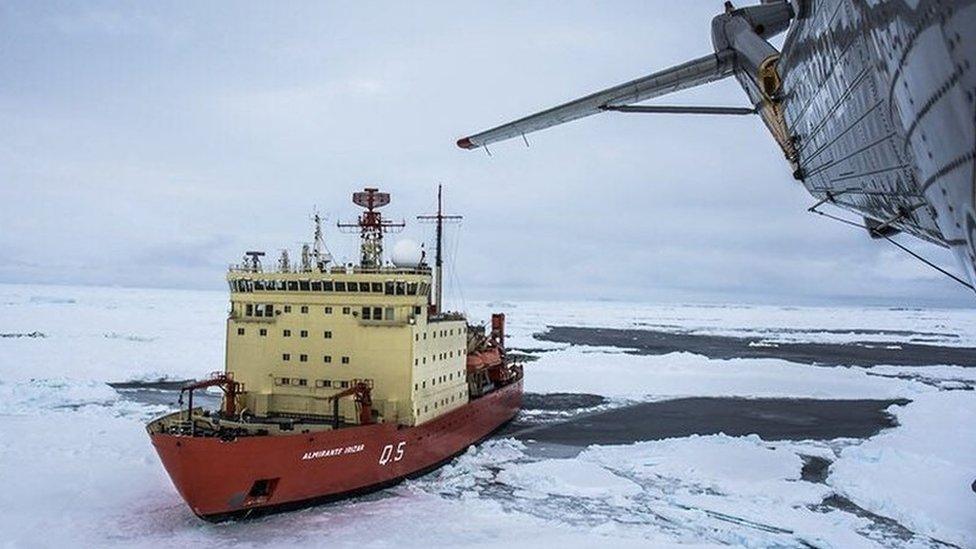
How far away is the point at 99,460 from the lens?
17328 millimetres


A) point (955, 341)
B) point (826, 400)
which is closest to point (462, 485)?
point (826, 400)

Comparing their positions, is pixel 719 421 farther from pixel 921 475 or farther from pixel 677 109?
pixel 677 109

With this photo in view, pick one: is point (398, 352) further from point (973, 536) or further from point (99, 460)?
point (973, 536)

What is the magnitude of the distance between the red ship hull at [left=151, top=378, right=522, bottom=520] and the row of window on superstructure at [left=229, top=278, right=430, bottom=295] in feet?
11.3

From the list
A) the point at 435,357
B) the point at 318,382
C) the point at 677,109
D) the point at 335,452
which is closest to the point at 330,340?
the point at 318,382

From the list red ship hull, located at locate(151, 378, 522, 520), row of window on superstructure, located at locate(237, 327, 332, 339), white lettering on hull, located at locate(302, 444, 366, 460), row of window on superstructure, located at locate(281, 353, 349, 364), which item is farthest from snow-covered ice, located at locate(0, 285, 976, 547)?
row of window on superstructure, located at locate(237, 327, 332, 339)

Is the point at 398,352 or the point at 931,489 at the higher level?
the point at 398,352

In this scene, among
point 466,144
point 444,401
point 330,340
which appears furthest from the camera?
point 444,401

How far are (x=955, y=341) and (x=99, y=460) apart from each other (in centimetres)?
8862

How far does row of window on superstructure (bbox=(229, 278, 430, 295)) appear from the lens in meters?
17.6

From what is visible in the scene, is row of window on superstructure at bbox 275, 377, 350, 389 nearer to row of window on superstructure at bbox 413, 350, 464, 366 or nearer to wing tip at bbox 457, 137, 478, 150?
row of window on superstructure at bbox 413, 350, 464, 366

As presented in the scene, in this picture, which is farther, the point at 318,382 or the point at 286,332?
the point at 286,332

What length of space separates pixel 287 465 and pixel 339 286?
5222 mm

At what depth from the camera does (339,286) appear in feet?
58.4
